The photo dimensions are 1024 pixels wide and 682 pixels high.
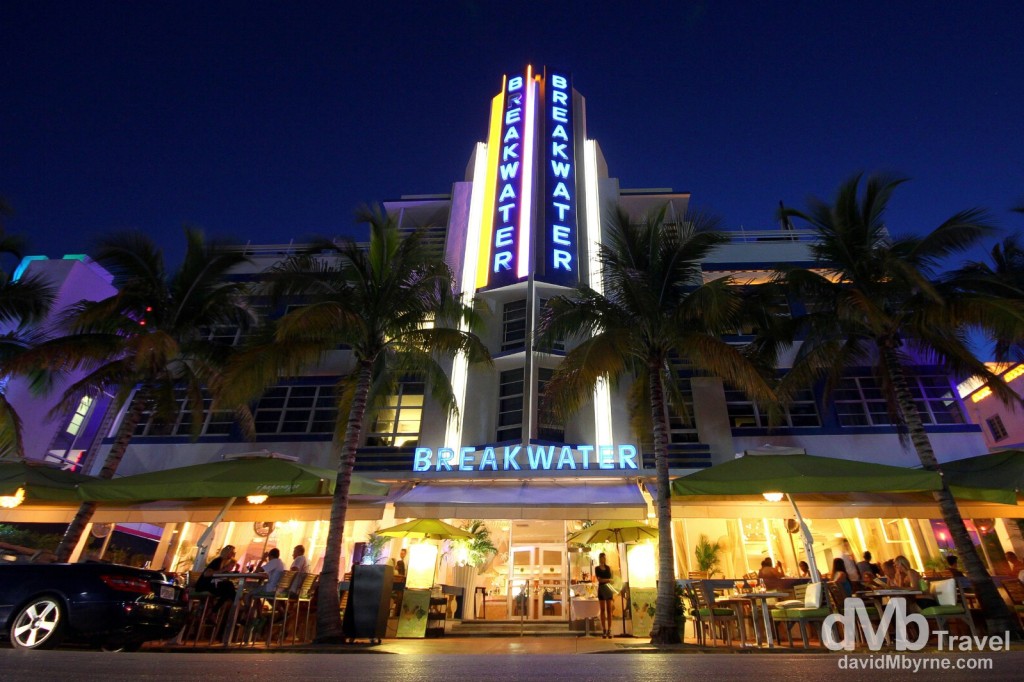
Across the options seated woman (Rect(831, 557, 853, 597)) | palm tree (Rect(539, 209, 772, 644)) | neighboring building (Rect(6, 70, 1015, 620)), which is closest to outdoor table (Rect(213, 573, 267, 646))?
neighboring building (Rect(6, 70, 1015, 620))

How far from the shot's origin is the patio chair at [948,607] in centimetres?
818

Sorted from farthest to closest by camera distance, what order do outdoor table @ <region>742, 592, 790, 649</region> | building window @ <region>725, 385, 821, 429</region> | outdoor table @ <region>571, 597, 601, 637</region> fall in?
building window @ <region>725, 385, 821, 429</region> → outdoor table @ <region>571, 597, 601, 637</region> → outdoor table @ <region>742, 592, 790, 649</region>

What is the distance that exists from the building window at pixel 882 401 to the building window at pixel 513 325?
388 inches

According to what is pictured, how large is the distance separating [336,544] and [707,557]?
1044cm

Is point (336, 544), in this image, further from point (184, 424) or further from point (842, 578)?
point (184, 424)

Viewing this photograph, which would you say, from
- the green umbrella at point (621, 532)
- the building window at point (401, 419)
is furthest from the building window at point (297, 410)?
the green umbrella at point (621, 532)

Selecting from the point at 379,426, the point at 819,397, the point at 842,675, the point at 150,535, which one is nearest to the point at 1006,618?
the point at 819,397

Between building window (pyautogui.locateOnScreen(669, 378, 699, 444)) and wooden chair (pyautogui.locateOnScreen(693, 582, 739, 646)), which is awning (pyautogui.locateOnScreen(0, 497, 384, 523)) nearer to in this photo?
wooden chair (pyautogui.locateOnScreen(693, 582, 739, 646))

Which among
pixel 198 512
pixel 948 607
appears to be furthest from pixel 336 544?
pixel 948 607

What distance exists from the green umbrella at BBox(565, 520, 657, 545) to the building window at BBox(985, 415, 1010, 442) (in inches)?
981

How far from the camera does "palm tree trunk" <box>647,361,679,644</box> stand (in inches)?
383

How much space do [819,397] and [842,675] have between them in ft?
55.1

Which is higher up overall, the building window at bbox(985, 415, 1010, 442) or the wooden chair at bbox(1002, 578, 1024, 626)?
the building window at bbox(985, 415, 1010, 442)

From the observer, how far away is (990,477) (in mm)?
11234
